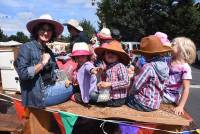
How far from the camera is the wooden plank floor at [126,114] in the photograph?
407cm

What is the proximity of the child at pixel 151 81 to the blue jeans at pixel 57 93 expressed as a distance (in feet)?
2.00

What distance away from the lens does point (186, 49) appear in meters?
4.77

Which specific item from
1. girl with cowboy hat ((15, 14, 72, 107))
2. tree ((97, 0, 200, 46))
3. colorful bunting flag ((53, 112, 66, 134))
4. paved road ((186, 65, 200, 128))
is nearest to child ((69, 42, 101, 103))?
girl with cowboy hat ((15, 14, 72, 107))

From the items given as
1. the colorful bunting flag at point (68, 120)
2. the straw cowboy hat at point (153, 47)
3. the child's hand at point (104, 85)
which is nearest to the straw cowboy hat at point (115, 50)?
the straw cowboy hat at point (153, 47)

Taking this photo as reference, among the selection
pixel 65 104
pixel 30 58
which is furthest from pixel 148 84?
pixel 30 58

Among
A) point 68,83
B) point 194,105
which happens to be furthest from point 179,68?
point 194,105

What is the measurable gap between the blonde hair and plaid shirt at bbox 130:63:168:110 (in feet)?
1.97

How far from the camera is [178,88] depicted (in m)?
4.83

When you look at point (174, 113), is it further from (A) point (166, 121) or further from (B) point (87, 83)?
(B) point (87, 83)

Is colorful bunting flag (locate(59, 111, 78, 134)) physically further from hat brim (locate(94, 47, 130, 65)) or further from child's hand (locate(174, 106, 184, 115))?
child's hand (locate(174, 106, 184, 115))

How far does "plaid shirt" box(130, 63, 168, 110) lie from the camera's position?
4266 mm

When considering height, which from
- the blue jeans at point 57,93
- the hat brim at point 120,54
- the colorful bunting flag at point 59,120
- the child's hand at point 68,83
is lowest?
the colorful bunting flag at point 59,120

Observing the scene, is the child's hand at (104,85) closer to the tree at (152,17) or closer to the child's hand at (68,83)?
the child's hand at (68,83)

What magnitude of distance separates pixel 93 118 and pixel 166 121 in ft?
2.17
